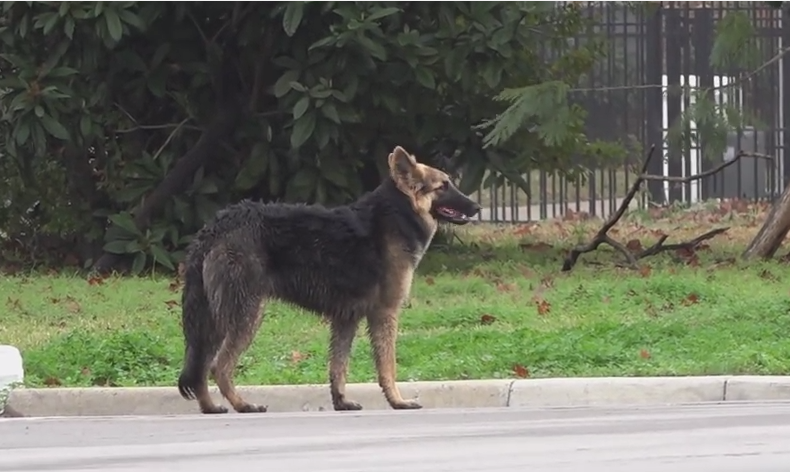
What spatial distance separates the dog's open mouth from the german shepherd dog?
0.22 metres

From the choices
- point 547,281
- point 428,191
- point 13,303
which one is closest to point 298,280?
point 428,191

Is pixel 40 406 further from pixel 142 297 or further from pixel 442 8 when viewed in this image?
pixel 442 8

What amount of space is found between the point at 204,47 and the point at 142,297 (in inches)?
141

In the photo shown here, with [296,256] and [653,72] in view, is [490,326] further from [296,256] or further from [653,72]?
[653,72]

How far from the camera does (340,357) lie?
9.05 meters

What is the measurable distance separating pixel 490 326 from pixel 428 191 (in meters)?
2.12

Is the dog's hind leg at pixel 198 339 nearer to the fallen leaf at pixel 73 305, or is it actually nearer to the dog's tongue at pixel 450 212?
the dog's tongue at pixel 450 212

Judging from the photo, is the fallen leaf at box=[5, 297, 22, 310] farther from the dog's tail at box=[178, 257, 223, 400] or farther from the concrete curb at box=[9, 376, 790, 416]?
the dog's tail at box=[178, 257, 223, 400]

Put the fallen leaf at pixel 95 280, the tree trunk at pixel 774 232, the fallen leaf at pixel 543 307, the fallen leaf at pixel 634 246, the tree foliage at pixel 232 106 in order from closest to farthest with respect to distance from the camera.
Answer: the fallen leaf at pixel 543 307 < the fallen leaf at pixel 95 280 < the tree foliage at pixel 232 106 < the tree trunk at pixel 774 232 < the fallen leaf at pixel 634 246

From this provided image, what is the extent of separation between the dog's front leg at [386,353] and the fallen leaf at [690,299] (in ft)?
11.8

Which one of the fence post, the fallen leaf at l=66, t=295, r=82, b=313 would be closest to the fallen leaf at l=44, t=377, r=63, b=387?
the fallen leaf at l=66, t=295, r=82, b=313

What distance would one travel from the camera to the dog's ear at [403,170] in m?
9.35

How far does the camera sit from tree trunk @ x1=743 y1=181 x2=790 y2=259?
15164 mm

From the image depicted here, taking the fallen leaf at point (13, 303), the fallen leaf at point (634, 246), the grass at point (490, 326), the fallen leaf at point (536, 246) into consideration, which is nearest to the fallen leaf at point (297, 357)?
the grass at point (490, 326)
